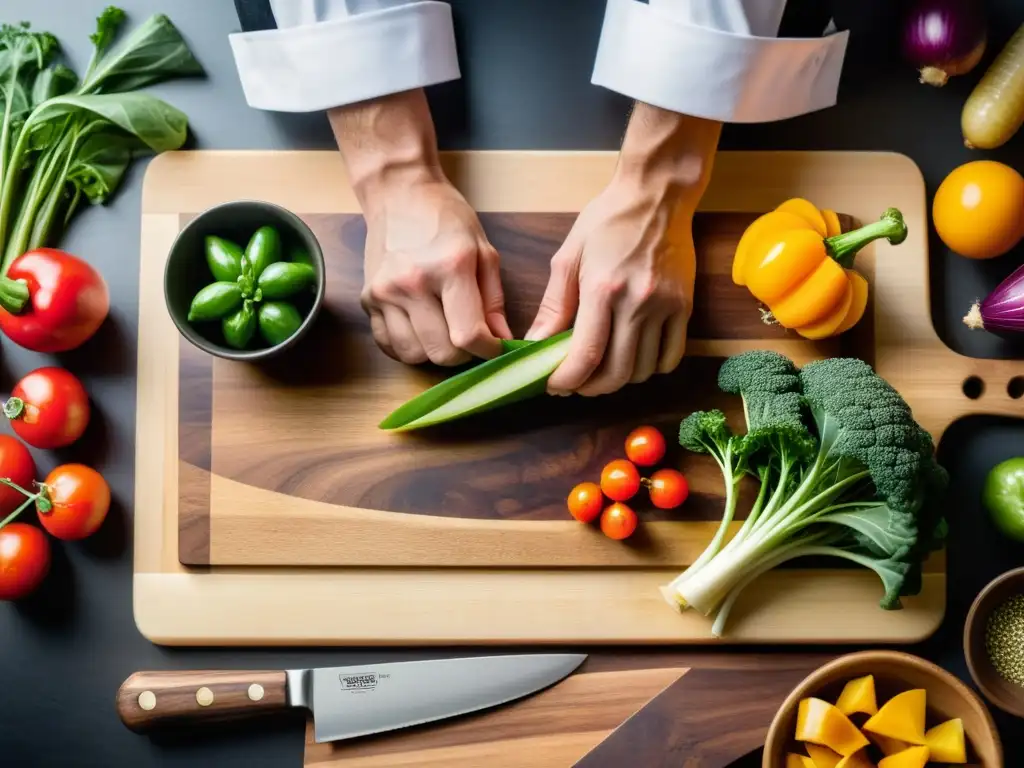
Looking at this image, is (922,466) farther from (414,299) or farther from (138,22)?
(138,22)

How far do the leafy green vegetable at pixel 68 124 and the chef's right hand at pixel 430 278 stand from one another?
41 centimetres

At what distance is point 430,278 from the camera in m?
1.38

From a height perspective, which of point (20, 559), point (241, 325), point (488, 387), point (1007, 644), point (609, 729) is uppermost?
point (241, 325)

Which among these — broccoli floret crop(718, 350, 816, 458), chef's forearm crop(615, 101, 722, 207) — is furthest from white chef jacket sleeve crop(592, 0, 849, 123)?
broccoli floret crop(718, 350, 816, 458)

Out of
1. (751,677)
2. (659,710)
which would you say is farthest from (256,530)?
(751,677)

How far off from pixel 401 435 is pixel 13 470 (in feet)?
2.02

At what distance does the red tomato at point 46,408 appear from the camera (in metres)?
1.44

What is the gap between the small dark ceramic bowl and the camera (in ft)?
4.45

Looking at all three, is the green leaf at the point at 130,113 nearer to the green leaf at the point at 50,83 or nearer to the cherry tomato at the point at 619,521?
the green leaf at the point at 50,83

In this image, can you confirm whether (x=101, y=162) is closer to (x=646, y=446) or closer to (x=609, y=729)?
(x=646, y=446)

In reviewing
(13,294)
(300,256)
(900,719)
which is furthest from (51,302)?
(900,719)

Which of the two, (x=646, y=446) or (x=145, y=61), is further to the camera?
(x=145, y=61)

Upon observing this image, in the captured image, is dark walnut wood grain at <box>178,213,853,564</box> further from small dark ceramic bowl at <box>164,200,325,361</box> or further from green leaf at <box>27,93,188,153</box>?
green leaf at <box>27,93,188,153</box>

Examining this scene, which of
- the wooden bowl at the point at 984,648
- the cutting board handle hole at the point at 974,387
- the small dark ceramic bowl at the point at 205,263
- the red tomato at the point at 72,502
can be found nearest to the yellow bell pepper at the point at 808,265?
the cutting board handle hole at the point at 974,387
